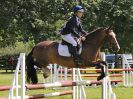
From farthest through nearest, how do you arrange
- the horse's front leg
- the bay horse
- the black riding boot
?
the bay horse < the black riding boot < the horse's front leg

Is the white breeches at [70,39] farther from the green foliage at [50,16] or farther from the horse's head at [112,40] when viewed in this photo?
the green foliage at [50,16]

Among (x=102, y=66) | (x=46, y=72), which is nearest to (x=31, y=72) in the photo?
(x=46, y=72)

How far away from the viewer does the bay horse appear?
11.2 metres

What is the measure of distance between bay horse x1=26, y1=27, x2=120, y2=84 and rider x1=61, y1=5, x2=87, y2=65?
0.18 meters

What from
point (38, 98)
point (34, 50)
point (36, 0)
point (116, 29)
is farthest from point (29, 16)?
point (38, 98)

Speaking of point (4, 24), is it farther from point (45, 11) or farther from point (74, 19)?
point (74, 19)

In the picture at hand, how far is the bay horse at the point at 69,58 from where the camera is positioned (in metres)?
11.2

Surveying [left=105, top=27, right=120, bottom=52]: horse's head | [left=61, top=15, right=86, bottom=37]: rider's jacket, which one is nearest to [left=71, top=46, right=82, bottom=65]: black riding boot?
[left=61, top=15, right=86, bottom=37]: rider's jacket

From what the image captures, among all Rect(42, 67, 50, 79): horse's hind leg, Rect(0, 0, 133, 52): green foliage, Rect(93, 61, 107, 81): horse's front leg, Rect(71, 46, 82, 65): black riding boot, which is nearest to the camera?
Rect(93, 61, 107, 81): horse's front leg

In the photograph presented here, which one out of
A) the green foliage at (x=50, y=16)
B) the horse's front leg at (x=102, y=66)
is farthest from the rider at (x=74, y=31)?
the green foliage at (x=50, y=16)

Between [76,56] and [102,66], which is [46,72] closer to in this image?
[76,56]

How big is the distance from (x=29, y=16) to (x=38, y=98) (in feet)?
78.0

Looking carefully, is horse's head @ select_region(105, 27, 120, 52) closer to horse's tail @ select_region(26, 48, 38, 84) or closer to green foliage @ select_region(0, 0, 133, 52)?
horse's tail @ select_region(26, 48, 38, 84)

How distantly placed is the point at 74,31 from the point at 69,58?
0.69 metres
